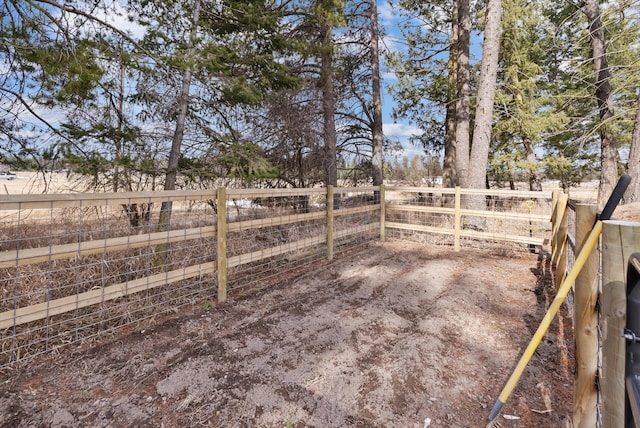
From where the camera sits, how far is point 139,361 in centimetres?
244

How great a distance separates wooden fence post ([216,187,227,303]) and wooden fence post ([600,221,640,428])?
10.7ft

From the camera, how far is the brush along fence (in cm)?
256

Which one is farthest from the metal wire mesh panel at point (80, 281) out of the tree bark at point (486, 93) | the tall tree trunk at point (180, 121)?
the tree bark at point (486, 93)

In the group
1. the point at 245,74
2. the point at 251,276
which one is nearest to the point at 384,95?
the point at 245,74

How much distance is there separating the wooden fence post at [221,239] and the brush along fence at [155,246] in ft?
0.04

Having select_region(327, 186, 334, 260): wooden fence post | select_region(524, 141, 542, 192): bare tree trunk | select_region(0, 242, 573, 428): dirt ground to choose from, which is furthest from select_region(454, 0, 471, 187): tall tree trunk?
select_region(0, 242, 573, 428): dirt ground

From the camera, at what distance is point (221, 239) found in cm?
361

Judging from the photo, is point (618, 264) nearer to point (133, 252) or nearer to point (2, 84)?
point (133, 252)

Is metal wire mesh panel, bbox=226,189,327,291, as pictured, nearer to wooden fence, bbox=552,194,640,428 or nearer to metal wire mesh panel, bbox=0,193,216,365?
metal wire mesh panel, bbox=0,193,216,365

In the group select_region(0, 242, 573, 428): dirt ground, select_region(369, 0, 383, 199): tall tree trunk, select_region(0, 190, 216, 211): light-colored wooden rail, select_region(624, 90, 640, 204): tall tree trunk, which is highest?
select_region(369, 0, 383, 199): tall tree trunk

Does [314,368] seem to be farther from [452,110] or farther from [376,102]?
[452,110]

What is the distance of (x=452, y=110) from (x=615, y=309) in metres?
9.79

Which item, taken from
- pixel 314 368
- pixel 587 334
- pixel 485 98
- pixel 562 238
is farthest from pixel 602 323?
pixel 485 98

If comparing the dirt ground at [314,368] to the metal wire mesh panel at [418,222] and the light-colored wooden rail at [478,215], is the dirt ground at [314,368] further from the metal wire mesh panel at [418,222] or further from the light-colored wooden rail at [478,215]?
the metal wire mesh panel at [418,222]
